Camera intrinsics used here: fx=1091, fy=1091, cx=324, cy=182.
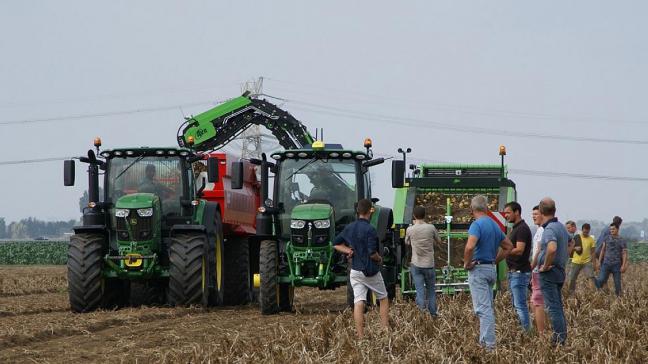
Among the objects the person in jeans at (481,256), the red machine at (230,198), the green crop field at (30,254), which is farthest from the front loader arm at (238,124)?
the green crop field at (30,254)

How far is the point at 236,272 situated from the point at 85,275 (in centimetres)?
353

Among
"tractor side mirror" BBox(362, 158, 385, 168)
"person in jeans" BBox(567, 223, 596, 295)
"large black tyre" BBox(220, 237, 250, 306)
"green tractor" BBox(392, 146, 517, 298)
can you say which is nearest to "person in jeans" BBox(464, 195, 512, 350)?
"tractor side mirror" BBox(362, 158, 385, 168)

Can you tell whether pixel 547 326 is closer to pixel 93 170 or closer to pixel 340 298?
pixel 93 170

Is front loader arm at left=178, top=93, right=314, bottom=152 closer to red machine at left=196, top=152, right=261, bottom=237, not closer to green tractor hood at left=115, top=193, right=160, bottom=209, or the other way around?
red machine at left=196, top=152, right=261, bottom=237

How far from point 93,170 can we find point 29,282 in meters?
11.7

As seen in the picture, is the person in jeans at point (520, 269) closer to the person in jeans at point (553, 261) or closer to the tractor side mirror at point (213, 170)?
the person in jeans at point (553, 261)

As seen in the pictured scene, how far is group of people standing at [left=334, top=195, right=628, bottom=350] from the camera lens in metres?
10.6

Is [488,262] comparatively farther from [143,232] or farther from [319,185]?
[143,232]

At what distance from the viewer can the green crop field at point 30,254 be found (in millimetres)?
60312

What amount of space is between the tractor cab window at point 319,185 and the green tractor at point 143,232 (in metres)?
1.15

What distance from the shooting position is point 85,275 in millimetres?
16438

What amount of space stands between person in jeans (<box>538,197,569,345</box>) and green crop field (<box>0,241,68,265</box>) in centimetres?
5218

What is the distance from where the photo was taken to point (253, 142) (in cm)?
5512

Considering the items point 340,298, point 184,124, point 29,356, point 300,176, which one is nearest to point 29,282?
point 184,124
